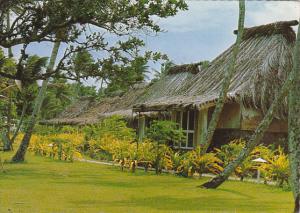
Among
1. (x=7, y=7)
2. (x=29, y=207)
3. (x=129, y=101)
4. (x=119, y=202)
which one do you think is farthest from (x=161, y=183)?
(x=129, y=101)

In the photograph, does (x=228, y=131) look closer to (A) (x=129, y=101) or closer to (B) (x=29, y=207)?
(B) (x=29, y=207)

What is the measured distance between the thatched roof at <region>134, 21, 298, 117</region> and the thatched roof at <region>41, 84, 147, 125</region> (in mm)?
5045

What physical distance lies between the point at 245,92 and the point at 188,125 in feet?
8.92

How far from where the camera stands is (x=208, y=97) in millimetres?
15828

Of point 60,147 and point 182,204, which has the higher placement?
point 60,147

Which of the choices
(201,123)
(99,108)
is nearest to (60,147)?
(201,123)

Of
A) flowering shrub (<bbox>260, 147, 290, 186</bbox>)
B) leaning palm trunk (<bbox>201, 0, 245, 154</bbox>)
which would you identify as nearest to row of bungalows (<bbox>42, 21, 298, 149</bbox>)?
leaning palm trunk (<bbox>201, 0, 245, 154</bbox>)

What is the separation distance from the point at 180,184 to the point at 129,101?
1640 cm

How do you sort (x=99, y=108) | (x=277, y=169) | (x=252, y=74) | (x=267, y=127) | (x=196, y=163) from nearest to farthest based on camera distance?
1. (x=267, y=127)
2. (x=277, y=169)
3. (x=196, y=163)
4. (x=252, y=74)
5. (x=99, y=108)

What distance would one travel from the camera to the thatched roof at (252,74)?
15.3 m

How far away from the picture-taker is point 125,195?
28.9 feet

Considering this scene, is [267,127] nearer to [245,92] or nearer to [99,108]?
[245,92]

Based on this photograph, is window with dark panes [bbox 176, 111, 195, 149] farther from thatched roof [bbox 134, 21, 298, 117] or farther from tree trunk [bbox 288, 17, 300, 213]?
tree trunk [bbox 288, 17, 300, 213]

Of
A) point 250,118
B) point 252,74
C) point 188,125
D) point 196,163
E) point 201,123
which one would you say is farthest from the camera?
point 188,125
